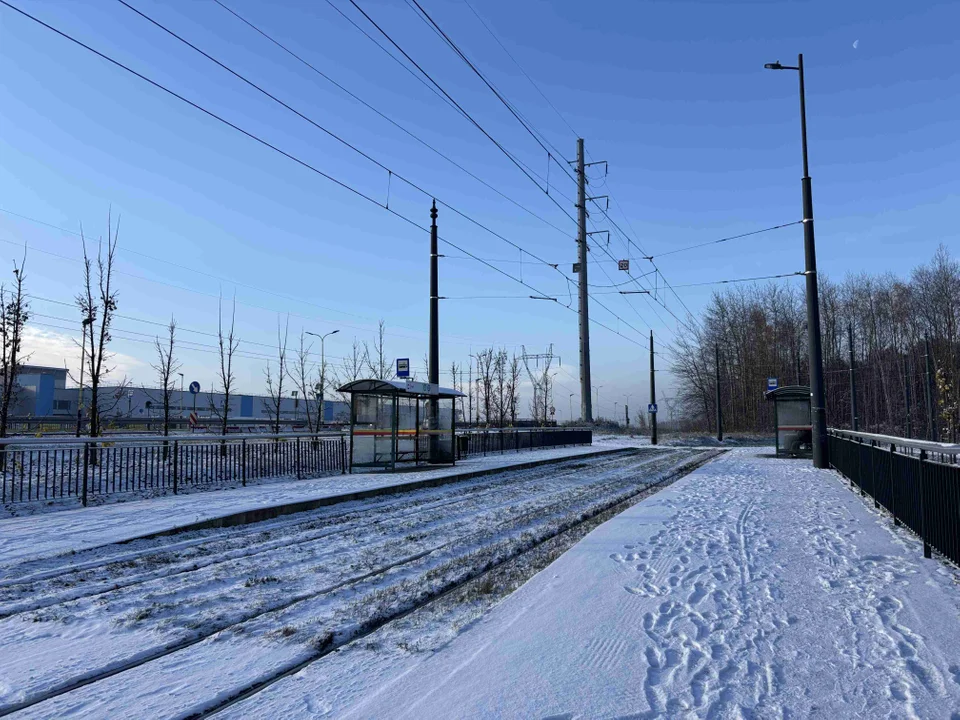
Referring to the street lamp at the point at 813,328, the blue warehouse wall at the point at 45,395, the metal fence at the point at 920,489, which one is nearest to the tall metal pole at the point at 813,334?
the street lamp at the point at 813,328

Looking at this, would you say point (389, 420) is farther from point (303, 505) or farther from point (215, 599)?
point (215, 599)

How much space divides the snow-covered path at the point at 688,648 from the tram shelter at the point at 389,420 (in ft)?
38.5

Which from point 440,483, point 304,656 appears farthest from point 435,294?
point 304,656

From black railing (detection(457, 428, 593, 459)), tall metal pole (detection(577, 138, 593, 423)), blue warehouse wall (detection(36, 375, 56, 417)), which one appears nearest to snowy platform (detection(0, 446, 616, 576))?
black railing (detection(457, 428, 593, 459))

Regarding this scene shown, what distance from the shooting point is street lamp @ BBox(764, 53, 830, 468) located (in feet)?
63.9

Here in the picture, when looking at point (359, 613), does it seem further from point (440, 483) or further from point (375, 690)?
point (440, 483)

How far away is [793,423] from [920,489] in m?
19.9

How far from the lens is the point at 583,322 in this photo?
138 ft

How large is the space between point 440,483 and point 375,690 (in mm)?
12992

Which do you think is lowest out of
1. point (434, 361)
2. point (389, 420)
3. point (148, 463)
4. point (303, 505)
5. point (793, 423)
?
point (303, 505)

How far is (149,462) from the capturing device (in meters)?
14.6

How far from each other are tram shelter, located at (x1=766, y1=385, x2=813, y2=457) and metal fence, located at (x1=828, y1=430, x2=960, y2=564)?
46.1ft

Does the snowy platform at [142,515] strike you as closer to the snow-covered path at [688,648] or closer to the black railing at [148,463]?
the black railing at [148,463]

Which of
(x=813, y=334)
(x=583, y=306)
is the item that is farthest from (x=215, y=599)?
(x=583, y=306)
